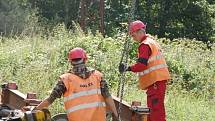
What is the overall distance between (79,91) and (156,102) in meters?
2.05

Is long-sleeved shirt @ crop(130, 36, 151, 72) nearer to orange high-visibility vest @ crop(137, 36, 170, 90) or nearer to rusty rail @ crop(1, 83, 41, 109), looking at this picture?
orange high-visibility vest @ crop(137, 36, 170, 90)

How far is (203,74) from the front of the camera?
571 inches

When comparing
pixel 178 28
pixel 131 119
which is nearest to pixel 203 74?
pixel 131 119

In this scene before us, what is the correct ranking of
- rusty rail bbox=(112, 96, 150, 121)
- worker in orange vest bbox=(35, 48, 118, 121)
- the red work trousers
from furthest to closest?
the red work trousers < rusty rail bbox=(112, 96, 150, 121) < worker in orange vest bbox=(35, 48, 118, 121)

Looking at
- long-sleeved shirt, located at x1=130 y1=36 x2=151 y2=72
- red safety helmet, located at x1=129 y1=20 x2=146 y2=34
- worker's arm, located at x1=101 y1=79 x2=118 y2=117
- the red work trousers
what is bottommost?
the red work trousers

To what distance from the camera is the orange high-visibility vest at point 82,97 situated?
6422 millimetres

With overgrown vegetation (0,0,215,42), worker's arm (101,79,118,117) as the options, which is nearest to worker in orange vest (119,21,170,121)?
worker's arm (101,79,118,117)

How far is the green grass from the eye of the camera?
1091 centimetres

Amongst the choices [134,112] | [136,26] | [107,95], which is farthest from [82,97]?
[136,26]

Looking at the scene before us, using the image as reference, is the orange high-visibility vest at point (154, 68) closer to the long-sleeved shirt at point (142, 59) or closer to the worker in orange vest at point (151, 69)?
the worker in orange vest at point (151, 69)

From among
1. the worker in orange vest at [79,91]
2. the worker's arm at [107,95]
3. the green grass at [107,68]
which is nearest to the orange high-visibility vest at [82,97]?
the worker in orange vest at [79,91]

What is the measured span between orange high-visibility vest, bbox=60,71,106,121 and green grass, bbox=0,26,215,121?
3.07 m

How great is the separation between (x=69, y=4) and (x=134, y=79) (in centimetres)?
1812

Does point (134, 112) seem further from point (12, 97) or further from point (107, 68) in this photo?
point (107, 68)
